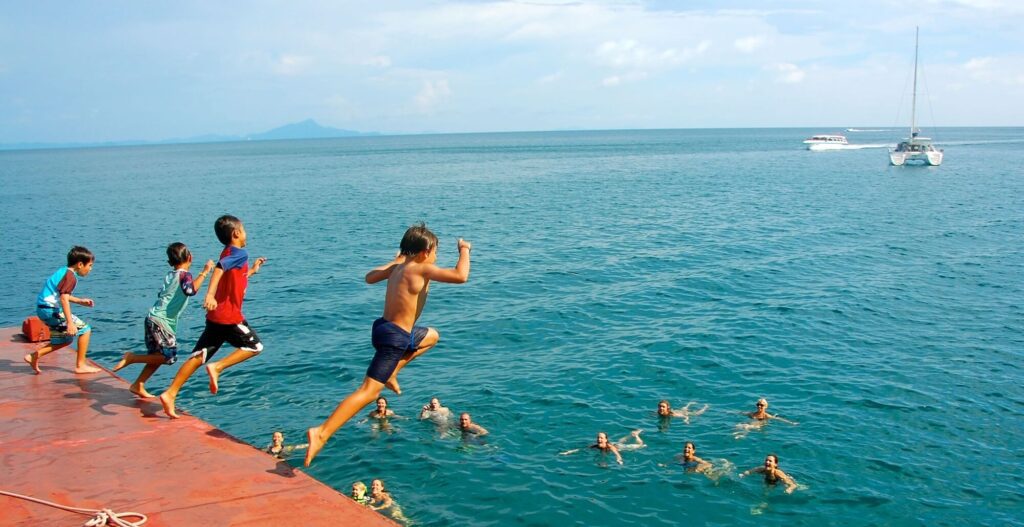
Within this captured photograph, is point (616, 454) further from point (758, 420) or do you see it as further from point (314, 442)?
point (314, 442)

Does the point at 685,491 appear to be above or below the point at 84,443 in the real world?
below

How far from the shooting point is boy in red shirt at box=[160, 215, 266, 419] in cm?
848

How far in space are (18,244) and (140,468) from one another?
151 ft

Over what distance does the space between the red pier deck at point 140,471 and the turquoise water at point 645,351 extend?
14.8ft

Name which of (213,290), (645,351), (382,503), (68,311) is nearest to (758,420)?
(645,351)

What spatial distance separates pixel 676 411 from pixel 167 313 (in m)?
10.7

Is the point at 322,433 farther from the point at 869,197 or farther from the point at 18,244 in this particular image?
the point at 869,197

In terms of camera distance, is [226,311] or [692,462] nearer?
[226,311]

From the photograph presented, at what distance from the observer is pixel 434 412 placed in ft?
51.1

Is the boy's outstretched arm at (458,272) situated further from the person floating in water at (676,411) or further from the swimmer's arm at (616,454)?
the person floating in water at (676,411)

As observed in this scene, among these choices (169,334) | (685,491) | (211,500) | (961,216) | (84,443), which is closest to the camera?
(211,500)

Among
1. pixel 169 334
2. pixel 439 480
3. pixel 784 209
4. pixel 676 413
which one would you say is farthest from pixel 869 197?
pixel 169 334

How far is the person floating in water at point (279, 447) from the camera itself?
42.4 ft

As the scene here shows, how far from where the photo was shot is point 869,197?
6166cm
